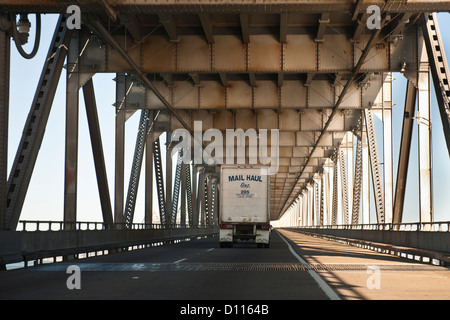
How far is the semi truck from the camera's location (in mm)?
31672

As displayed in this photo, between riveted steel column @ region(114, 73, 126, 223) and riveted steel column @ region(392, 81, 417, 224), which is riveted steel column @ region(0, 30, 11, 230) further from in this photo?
riveted steel column @ region(392, 81, 417, 224)

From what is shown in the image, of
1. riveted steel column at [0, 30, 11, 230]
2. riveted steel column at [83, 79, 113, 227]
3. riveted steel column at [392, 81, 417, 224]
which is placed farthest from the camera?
riveted steel column at [392, 81, 417, 224]

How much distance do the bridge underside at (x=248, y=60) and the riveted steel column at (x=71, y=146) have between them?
59 millimetres

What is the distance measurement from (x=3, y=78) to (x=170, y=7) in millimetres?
5066

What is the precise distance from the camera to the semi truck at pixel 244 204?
31.7m

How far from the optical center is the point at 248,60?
1077 inches

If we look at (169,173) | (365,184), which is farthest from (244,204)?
(169,173)

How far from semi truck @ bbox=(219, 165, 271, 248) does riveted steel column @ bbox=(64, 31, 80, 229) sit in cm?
784

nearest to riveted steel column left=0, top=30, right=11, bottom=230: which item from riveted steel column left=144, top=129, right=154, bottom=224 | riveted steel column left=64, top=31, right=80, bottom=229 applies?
riveted steel column left=64, top=31, right=80, bottom=229

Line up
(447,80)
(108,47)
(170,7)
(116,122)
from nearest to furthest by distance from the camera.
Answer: (170,7)
(447,80)
(108,47)
(116,122)

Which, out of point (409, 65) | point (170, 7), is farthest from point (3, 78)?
point (409, 65)

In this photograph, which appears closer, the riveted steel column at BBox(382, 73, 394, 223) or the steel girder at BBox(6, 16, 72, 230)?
the steel girder at BBox(6, 16, 72, 230)
